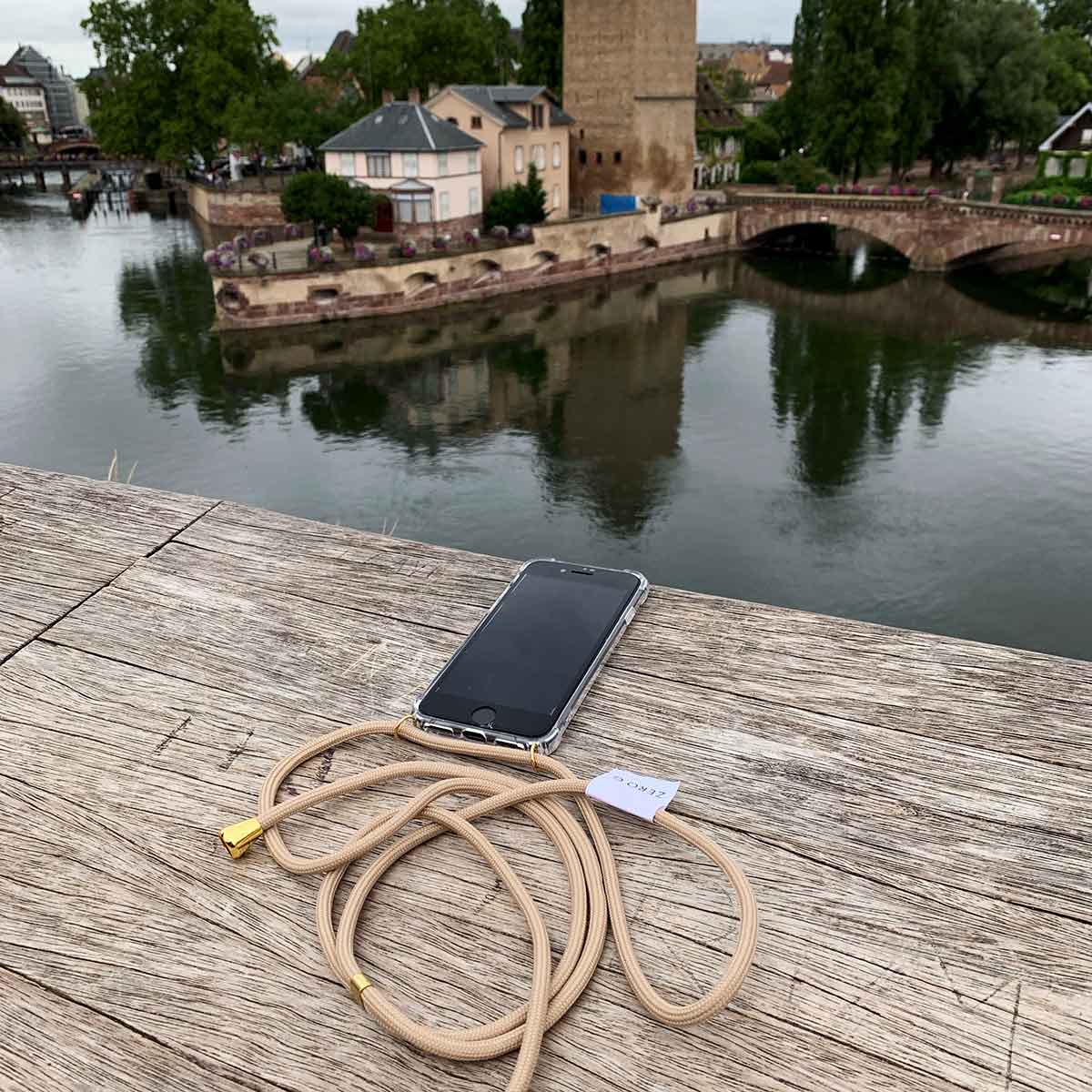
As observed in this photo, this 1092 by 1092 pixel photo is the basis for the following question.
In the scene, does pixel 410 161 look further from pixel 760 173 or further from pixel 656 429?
pixel 760 173

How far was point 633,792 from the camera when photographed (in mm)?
2723

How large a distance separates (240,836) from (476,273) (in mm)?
44771

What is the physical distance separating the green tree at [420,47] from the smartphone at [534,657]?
66371 millimetres

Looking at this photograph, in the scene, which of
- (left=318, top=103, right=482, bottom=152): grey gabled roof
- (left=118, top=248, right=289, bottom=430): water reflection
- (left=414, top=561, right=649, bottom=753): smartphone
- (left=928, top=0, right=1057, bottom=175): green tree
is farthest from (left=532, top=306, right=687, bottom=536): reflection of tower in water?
(left=928, top=0, right=1057, bottom=175): green tree

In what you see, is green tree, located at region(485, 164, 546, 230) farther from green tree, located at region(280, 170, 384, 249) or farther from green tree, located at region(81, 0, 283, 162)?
green tree, located at region(81, 0, 283, 162)

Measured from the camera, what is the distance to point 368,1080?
6.82 ft

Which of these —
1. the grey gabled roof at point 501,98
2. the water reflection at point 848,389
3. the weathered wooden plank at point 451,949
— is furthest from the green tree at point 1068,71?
the weathered wooden plank at point 451,949

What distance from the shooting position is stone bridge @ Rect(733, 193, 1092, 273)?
48719mm

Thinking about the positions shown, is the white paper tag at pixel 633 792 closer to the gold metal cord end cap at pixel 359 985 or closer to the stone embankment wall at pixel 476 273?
the gold metal cord end cap at pixel 359 985

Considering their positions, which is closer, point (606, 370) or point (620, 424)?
point (620, 424)

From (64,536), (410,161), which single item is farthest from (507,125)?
(64,536)

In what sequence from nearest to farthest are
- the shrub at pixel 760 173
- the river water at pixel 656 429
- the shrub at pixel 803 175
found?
the river water at pixel 656 429 < the shrub at pixel 803 175 < the shrub at pixel 760 173

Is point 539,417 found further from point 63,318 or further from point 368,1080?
point 368,1080

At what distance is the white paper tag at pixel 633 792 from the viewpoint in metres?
2.66
